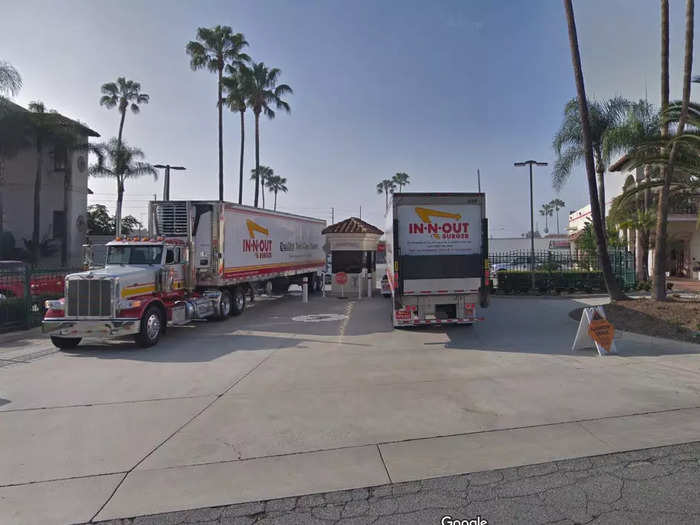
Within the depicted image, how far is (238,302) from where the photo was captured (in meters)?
15.7

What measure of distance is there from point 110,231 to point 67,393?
2026 inches

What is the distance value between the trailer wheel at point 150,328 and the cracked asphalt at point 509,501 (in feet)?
24.2

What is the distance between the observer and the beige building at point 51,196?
3378 cm

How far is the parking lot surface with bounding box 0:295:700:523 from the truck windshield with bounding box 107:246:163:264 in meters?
2.45

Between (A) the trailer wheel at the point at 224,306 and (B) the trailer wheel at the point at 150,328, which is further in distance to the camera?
(A) the trailer wheel at the point at 224,306

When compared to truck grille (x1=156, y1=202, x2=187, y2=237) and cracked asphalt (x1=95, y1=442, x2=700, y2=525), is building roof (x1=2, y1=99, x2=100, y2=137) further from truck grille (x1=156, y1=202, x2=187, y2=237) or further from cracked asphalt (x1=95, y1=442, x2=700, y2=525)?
cracked asphalt (x1=95, y1=442, x2=700, y2=525)

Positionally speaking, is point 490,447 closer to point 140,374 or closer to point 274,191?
A: point 140,374

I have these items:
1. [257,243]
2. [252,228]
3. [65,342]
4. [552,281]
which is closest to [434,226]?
[252,228]

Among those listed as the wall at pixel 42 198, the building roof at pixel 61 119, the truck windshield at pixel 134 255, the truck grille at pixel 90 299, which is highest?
the building roof at pixel 61 119

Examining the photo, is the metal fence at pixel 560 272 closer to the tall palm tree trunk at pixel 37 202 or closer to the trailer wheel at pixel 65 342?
the trailer wheel at pixel 65 342

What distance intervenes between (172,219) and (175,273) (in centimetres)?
200

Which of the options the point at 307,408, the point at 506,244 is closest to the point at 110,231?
the point at 506,244

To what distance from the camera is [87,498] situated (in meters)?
3.87

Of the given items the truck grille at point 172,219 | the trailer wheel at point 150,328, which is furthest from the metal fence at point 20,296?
the trailer wheel at point 150,328
